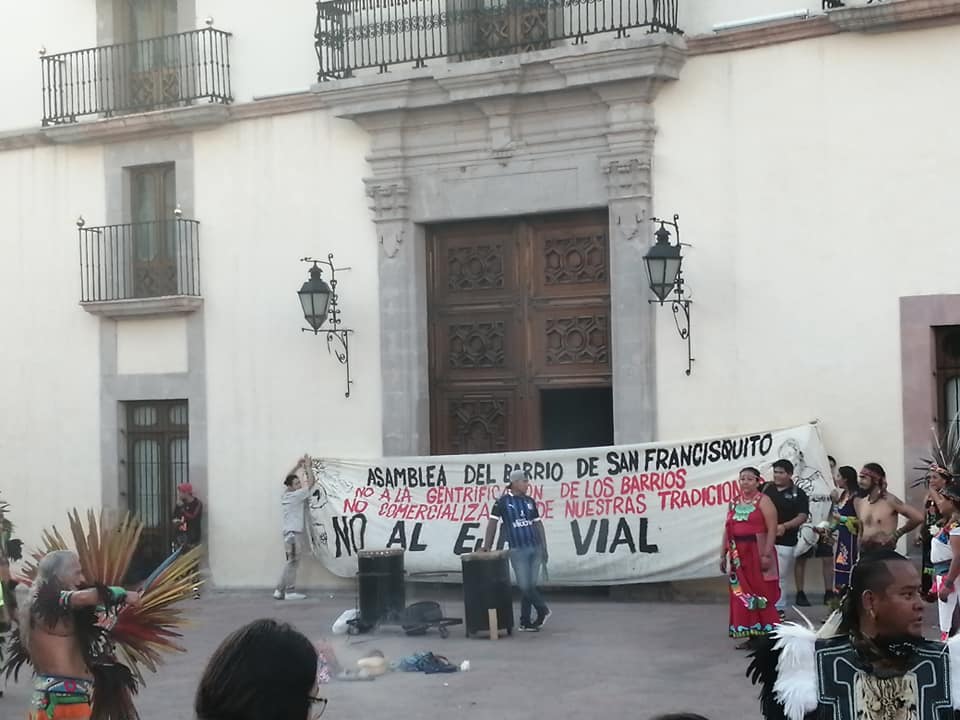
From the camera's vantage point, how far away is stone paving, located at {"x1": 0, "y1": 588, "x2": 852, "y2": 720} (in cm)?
1154

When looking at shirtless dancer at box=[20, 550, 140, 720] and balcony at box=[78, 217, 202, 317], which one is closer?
shirtless dancer at box=[20, 550, 140, 720]

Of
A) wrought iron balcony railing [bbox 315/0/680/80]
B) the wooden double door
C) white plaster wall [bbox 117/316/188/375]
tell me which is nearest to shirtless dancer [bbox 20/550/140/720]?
wrought iron balcony railing [bbox 315/0/680/80]

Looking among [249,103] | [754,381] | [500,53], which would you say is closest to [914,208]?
[754,381]

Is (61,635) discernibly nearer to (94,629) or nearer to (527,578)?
(94,629)

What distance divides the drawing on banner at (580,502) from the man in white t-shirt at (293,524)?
0.13m

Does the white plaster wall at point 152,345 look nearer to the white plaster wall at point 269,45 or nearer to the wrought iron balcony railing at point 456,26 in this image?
the white plaster wall at point 269,45

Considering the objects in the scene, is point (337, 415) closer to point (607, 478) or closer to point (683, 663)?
point (607, 478)

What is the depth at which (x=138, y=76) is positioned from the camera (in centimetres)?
2103

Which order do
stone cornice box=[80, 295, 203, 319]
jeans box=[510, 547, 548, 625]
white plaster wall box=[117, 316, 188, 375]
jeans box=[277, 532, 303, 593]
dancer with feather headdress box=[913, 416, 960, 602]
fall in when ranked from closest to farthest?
1. dancer with feather headdress box=[913, 416, 960, 602]
2. jeans box=[510, 547, 548, 625]
3. jeans box=[277, 532, 303, 593]
4. stone cornice box=[80, 295, 203, 319]
5. white plaster wall box=[117, 316, 188, 375]

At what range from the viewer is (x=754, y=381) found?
1670 cm

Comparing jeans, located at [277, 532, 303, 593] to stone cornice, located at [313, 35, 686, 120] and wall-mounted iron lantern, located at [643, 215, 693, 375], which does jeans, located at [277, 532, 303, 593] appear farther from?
wall-mounted iron lantern, located at [643, 215, 693, 375]

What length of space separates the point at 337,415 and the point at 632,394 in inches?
154

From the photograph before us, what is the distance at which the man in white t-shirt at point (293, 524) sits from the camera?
1922cm

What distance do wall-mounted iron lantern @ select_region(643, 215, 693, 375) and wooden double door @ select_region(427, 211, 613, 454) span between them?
110 cm
